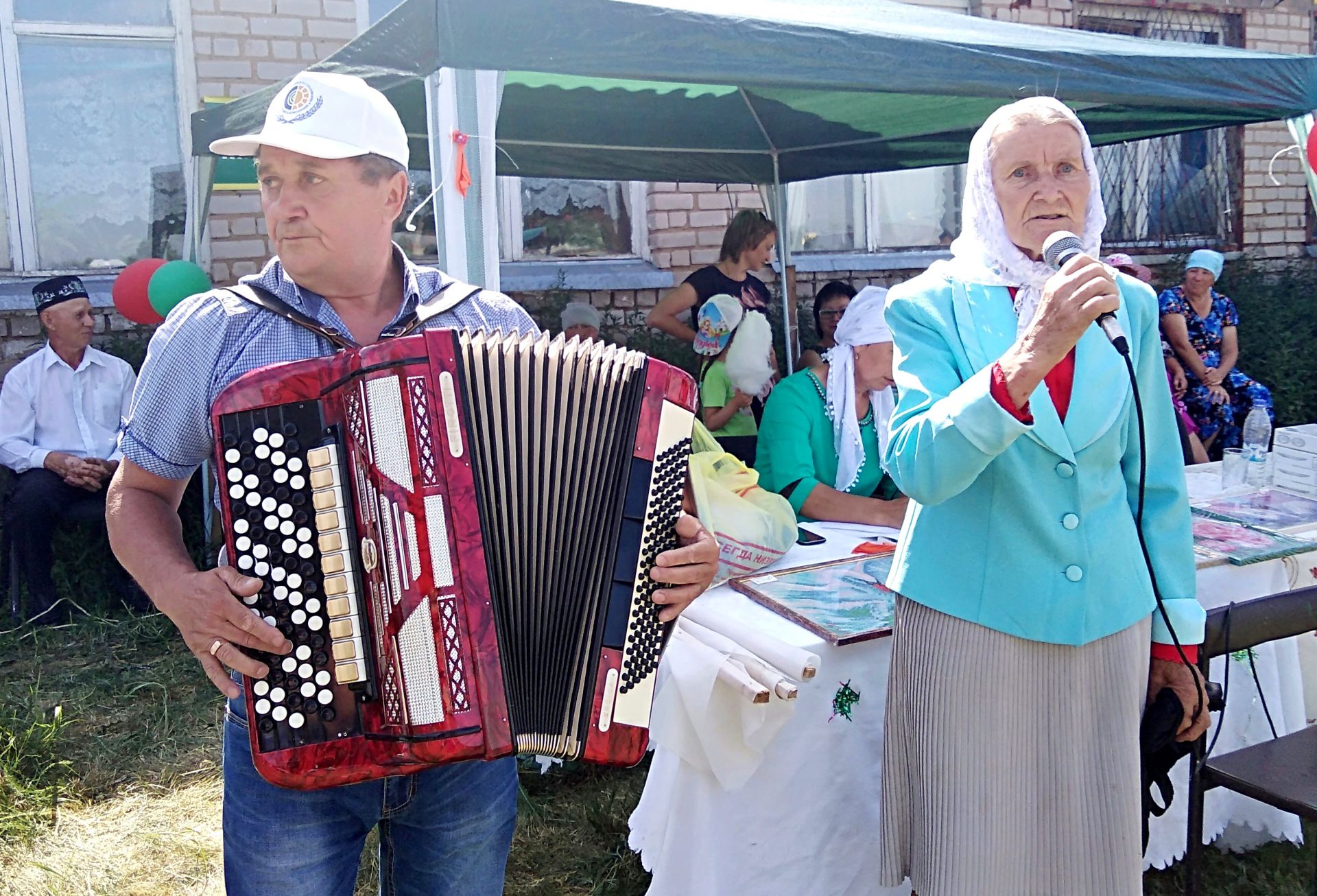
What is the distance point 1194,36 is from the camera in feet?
26.8

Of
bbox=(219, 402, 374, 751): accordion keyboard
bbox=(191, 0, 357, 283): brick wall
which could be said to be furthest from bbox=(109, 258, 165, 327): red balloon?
bbox=(219, 402, 374, 751): accordion keyboard

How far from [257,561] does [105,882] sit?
2.04 m

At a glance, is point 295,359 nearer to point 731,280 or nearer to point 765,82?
point 765,82

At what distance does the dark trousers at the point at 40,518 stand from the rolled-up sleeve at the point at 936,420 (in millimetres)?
4175

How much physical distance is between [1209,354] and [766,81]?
444 cm

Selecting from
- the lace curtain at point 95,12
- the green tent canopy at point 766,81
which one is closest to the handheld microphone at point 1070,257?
the green tent canopy at point 766,81

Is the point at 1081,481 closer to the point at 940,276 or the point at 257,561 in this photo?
the point at 940,276

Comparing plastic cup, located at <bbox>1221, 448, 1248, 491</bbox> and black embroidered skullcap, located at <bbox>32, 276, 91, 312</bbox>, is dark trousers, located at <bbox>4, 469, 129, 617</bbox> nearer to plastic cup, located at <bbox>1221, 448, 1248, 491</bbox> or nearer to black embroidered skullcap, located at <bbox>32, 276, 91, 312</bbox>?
black embroidered skullcap, located at <bbox>32, 276, 91, 312</bbox>

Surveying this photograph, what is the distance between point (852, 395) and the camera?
11.0 ft

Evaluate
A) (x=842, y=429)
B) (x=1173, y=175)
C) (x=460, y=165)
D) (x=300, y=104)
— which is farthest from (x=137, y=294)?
(x=1173, y=175)

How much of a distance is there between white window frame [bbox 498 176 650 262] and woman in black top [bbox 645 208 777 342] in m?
1.12

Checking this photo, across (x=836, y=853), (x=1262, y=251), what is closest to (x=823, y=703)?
(x=836, y=853)

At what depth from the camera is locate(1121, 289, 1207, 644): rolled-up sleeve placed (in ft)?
5.89

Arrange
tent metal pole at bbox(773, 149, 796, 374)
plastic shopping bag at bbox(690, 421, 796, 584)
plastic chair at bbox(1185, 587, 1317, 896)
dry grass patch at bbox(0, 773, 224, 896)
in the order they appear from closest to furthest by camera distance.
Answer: plastic chair at bbox(1185, 587, 1317, 896), plastic shopping bag at bbox(690, 421, 796, 584), dry grass patch at bbox(0, 773, 224, 896), tent metal pole at bbox(773, 149, 796, 374)
